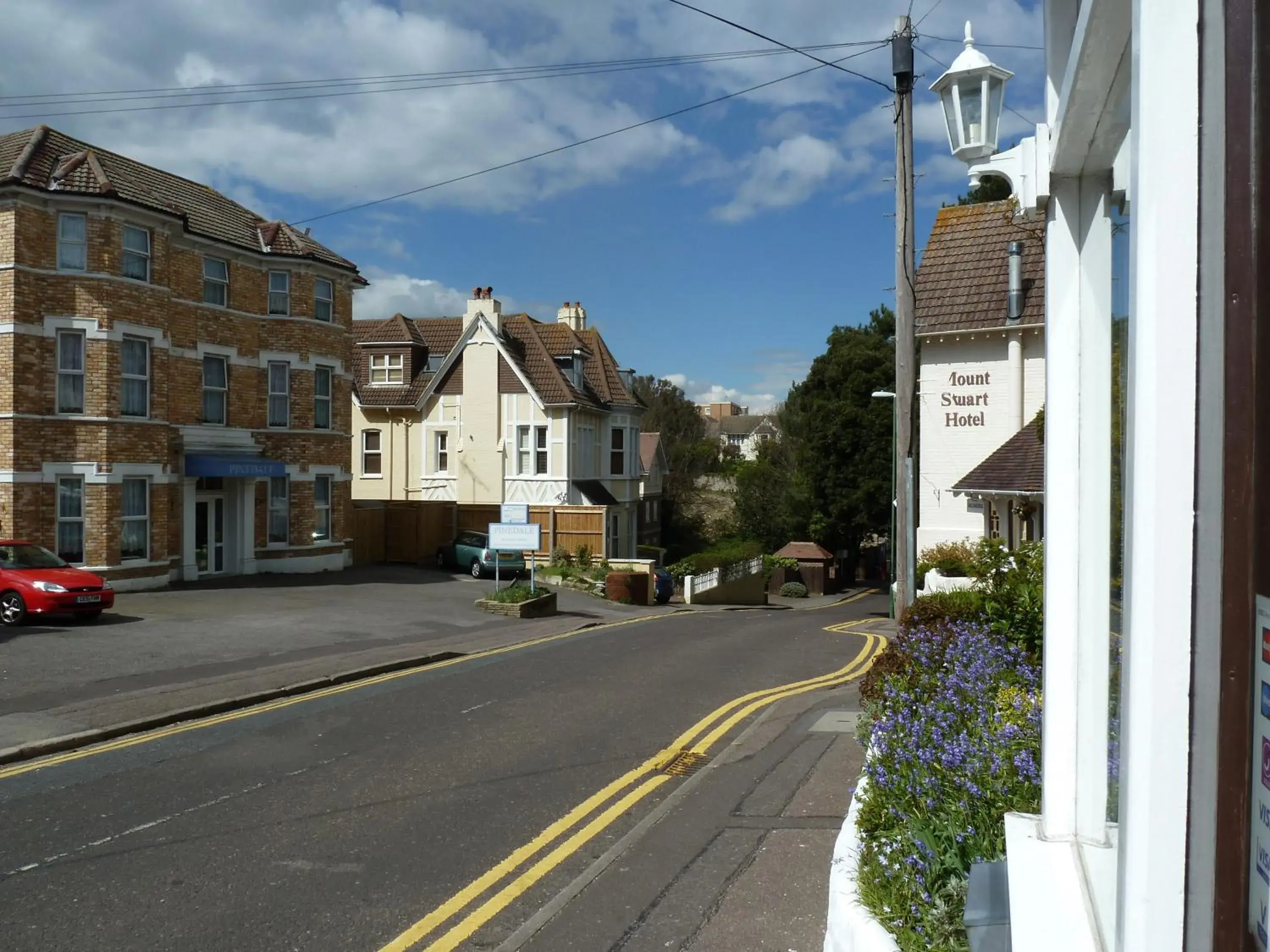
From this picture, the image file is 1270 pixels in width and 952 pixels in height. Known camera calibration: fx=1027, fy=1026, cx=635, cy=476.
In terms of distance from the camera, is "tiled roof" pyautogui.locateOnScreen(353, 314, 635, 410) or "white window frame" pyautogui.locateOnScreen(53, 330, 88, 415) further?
"tiled roof" pyautogui.locateOnScreen(353, 314, 635, 410)

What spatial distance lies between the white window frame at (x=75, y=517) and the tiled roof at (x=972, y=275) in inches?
803

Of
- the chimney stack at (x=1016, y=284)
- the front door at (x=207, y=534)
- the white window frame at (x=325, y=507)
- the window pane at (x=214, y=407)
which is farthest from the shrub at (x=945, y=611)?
the white window frame at (x=325, y=507)

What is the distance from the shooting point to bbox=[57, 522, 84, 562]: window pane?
907 inches

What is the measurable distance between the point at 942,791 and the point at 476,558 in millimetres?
30594

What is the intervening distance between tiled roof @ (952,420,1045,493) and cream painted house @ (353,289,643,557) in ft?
62.1

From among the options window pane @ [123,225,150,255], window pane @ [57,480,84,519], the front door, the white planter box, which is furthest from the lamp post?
window pane @ [57,480,84,519]

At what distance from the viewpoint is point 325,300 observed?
3136 cm

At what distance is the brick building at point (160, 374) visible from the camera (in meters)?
22.6

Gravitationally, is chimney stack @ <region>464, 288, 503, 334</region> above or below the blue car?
above

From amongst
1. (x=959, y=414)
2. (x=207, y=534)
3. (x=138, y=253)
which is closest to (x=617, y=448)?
(x=959, y=414)

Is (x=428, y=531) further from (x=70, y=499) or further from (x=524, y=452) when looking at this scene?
(x=70, y=499)

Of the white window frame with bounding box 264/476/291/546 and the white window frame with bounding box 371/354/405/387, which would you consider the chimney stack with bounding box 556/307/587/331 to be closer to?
the white window frame with bounding box 371/354/405/387

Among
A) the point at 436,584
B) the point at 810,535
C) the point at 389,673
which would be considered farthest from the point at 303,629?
the point at 810,535

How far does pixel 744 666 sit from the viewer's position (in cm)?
1562
